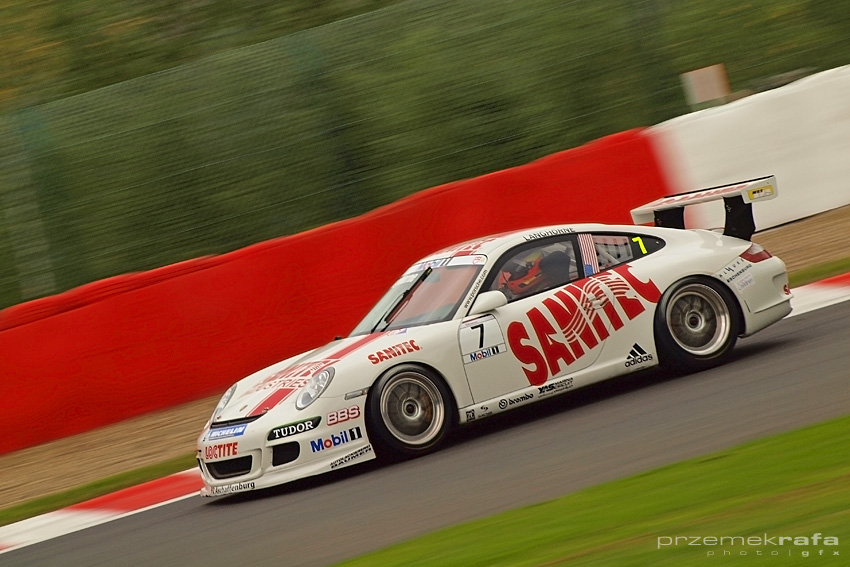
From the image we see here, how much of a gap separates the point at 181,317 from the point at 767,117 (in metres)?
6.28

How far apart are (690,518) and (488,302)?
2996 millimetres

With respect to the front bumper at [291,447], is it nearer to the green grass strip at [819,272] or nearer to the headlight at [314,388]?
the headlight at [314,388]

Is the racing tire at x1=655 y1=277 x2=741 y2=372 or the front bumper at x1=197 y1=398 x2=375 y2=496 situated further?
the racing tire at x1=655 y1=277 x2=741 y2=372

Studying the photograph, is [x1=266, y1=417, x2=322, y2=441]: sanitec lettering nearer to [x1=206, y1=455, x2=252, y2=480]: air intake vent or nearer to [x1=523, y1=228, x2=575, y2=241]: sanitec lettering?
[x1=206, y1=455, x2=252, y2=480]: air intake vent

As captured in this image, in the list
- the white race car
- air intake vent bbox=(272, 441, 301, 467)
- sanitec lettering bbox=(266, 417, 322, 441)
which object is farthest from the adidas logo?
air intake vent bbox=(272, 441, 301, 467)

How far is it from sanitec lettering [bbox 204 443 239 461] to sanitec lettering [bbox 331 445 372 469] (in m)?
0.60

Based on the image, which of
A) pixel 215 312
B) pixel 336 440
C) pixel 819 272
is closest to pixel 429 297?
pixel 336 440

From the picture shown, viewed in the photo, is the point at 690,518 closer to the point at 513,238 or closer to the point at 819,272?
the point at 513,238

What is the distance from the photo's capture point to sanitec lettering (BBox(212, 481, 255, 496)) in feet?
23.6

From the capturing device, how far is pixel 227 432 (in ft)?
24.0

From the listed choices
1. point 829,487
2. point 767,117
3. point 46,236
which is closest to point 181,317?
point 46,236

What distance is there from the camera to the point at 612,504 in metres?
5.27

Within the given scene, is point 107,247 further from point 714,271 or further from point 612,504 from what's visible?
point 612,504

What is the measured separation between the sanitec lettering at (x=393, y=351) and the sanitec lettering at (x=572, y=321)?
2.11ft
